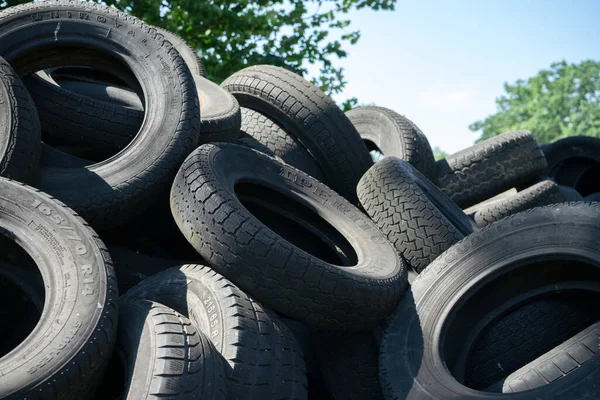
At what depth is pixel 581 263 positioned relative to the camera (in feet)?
10.3

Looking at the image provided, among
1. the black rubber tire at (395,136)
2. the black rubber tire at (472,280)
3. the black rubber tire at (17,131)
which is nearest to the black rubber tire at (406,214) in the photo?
the black rubber tire at (472,280)

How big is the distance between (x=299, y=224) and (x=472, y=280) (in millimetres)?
1286

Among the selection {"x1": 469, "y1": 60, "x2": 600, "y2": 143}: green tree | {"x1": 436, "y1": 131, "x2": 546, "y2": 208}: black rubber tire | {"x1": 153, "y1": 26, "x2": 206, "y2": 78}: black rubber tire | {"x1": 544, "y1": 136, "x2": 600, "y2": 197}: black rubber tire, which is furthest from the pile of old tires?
{"x1": 469, "y1": 60, "x2": 600, "y2": 143}: green tree

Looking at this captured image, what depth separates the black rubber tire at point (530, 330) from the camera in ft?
10.7

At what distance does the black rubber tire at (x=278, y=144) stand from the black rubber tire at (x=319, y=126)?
4cm

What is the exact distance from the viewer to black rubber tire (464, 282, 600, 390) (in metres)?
3.26

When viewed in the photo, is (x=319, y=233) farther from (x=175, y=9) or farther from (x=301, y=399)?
(x=175, y=9)

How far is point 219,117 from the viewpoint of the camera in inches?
175

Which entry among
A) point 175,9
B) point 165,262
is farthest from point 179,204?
point 175,9

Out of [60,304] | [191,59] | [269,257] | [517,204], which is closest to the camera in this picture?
[60,304]

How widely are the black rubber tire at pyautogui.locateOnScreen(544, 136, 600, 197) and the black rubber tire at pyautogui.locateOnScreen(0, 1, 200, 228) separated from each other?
472 centimetres

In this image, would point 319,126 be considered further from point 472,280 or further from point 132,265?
point 472,280

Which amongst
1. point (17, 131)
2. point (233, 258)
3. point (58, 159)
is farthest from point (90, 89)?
point (233, 258)

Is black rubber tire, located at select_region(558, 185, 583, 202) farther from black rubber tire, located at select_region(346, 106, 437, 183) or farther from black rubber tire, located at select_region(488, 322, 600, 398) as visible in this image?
black rubber tire, located at select_region(488, 322, 600, 398)
